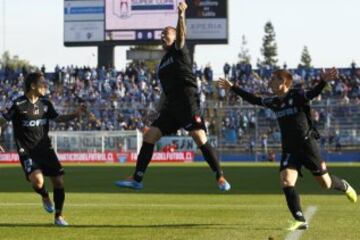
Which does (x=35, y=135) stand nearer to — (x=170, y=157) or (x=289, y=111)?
(x=289, y=111)

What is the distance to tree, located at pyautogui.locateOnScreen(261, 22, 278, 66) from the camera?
14812 cm

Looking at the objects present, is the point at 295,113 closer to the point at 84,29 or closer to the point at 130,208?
the point at 130,208

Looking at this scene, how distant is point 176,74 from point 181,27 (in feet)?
2.59

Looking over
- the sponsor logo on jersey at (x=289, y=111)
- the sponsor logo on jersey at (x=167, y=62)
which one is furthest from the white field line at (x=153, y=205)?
the sponsor logo on jersey at (x=167, y=62)

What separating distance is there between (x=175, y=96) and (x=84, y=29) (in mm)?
42939

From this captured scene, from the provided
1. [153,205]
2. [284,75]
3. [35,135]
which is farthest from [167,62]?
[153,205]

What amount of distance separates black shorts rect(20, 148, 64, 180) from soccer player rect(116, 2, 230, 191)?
3.10 ft

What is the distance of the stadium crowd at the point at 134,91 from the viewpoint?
49531 millimetres

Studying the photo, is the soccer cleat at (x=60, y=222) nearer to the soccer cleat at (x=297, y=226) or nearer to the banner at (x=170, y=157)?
the soccer cleat at (x=297, y=226)

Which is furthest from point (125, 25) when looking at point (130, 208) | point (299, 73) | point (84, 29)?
point (130, 208)

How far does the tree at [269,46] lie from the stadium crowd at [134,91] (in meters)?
91.0

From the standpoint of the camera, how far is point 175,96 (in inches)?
454

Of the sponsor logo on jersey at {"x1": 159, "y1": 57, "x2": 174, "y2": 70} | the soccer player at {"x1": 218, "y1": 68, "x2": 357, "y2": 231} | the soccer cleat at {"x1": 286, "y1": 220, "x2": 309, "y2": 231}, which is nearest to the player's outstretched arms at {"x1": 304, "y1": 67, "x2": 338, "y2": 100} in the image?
the soccer player at {"x1": 218, "y1": 68, "x2": 357, "y2": 231}

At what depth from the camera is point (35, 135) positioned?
38.0 feet
